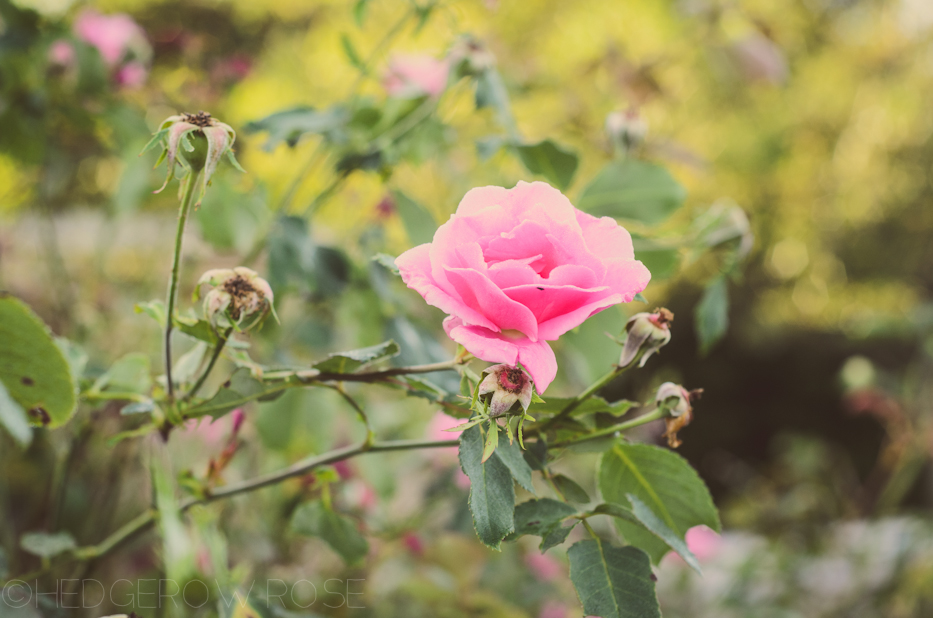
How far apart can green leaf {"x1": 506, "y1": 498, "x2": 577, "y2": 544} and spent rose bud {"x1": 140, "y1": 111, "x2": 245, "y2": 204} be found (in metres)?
0.19

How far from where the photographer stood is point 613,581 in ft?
0.86

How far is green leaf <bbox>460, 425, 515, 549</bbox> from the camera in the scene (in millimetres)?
228

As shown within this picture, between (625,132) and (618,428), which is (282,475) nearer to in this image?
(618,428)

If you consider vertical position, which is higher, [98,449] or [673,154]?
[673,154]

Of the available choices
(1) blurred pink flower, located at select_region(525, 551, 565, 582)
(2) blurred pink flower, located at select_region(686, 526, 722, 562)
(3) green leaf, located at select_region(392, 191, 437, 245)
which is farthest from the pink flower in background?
(2) blurred pink flower, located at select_region(686, 526, 722, 562)

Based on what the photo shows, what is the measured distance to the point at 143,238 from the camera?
1540 mm

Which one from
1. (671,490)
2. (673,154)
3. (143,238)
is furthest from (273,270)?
(143,238)

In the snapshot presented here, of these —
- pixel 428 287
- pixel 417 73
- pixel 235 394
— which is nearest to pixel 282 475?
pixel 235 394

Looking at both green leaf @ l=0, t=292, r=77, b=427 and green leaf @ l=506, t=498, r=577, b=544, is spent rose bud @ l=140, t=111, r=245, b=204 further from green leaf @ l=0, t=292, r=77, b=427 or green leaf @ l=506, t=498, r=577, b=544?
green leaf @ l=506, t=498, r=577, b=544

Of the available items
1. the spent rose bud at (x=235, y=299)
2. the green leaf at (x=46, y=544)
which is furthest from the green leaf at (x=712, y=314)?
the green leaf at (x=46, y=544)

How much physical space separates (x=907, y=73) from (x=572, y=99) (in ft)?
8.42

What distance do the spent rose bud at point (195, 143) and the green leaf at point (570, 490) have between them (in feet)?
0.69

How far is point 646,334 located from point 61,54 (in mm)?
647

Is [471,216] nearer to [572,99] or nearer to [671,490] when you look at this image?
[671,490]
